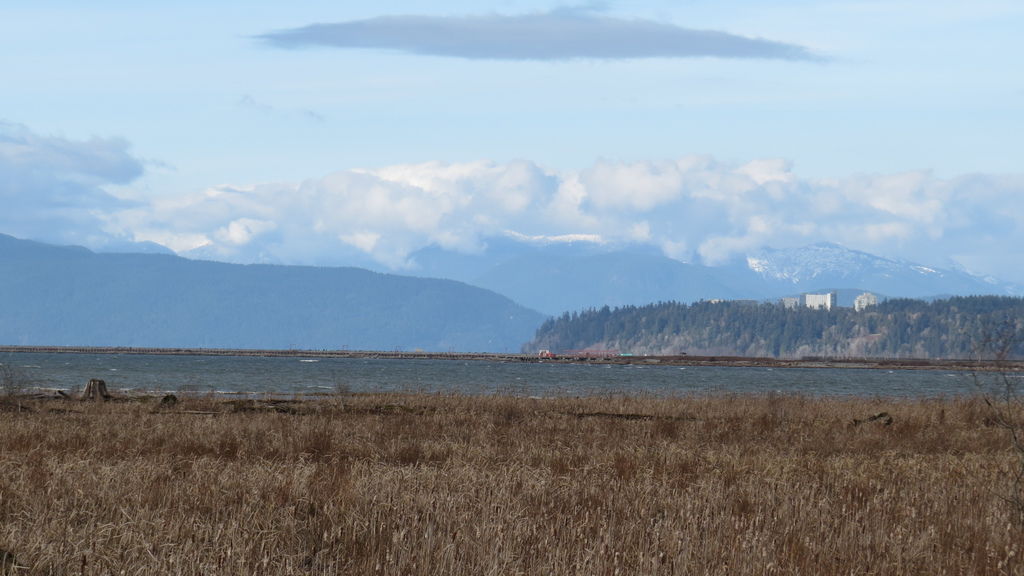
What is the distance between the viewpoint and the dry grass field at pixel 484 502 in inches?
460

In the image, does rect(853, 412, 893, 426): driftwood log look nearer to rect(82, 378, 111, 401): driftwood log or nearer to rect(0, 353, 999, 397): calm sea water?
rect(0, 353, 999, 397): calm sea water

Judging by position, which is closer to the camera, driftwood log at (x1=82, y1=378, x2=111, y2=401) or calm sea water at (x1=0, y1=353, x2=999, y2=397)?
driftwood log at (x1=82, y1=378, x2=111, y2=401)

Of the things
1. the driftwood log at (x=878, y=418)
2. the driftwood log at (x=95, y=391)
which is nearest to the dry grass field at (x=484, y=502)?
the driftwood log at (x=878, y=418)

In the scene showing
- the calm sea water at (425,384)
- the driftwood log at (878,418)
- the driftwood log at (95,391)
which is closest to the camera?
the driftwood log at (878,418)

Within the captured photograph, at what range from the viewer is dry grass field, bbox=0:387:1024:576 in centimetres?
1169

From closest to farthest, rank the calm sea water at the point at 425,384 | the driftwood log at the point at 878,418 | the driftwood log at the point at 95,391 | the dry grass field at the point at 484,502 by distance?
the dry grass field at the point at 484,502
the driftwood log at the point at 878,418
the driftwood log at the point at 95,391
the calm sea water at the point at 425,384

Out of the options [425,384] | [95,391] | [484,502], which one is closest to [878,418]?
[484,502]

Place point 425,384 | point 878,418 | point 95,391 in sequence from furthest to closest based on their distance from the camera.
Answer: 1. point 425,384
2. point 95,391
3. point 878,418

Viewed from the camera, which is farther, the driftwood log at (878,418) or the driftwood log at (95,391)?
the driftwood log at (95,391)

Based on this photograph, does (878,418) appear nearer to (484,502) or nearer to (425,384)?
(484,502)

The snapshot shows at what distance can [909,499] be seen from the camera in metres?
16.9

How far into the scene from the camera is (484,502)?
1489cm

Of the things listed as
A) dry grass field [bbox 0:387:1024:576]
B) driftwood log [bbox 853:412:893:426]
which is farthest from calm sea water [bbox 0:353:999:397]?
dry grass field [bbox 0:387:1024:576]

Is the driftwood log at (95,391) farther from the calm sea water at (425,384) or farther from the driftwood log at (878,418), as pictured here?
the driftwood log at (878,418)
